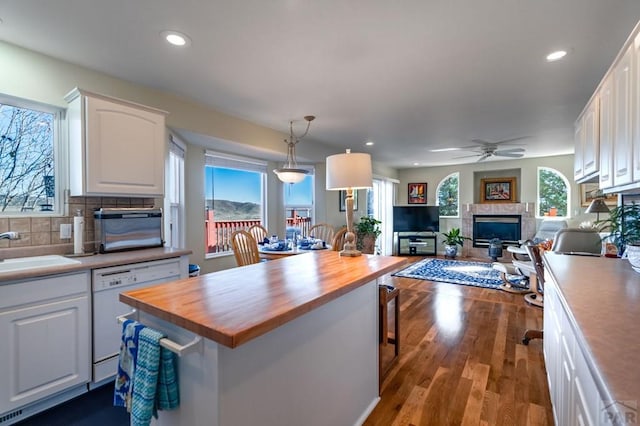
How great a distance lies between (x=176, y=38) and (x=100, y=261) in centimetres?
164

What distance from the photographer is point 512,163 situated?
7.12 m

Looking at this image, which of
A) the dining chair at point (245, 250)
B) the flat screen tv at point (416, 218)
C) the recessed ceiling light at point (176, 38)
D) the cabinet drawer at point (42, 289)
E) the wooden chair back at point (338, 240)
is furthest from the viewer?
the flat screen tv at point (416, 218)

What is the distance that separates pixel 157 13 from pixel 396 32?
1.50 m

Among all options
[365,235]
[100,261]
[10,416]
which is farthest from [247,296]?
[365,235]

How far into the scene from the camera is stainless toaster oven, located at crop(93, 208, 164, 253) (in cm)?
238

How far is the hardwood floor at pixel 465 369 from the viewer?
6.06ft

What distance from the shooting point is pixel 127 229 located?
2502 mm

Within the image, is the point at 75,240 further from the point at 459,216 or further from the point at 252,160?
the point at 459,216

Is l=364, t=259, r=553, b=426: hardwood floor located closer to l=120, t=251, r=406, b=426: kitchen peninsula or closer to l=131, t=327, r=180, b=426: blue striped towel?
l=120, t=251, r=406, b=426: kitchen peninsula

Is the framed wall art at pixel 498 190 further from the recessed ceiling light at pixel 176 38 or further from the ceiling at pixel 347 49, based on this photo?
the recessed ceiling light at pixel 176 38

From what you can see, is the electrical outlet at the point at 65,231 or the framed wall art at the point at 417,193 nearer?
the electrical outlet at the point at 65,231

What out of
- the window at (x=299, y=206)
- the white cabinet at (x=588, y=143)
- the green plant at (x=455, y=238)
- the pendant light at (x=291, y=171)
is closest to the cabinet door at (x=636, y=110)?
the white cabinet at (x=588, y=143)

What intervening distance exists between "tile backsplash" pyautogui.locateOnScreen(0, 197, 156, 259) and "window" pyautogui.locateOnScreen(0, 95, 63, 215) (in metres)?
0.09

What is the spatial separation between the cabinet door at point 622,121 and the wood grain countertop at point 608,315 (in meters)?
0.54
